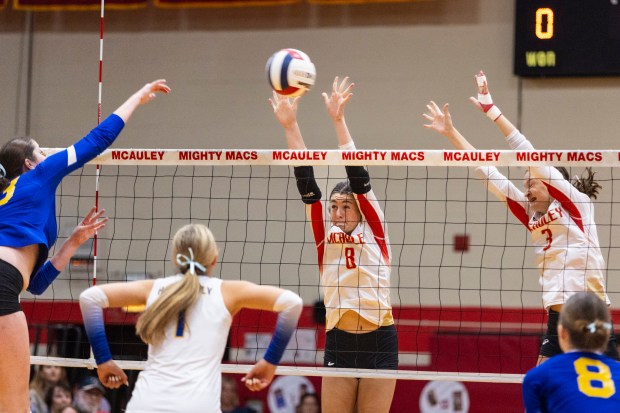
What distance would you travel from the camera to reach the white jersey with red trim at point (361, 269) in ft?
19.1

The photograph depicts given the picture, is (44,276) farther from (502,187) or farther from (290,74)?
(502,187)

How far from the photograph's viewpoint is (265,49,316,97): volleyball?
6031 millimetres

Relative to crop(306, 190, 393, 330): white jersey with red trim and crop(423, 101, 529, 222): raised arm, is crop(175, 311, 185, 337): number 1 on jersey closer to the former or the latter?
crop(306, 190, 393, 330): white jersey with red trim

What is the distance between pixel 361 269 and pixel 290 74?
1375mm

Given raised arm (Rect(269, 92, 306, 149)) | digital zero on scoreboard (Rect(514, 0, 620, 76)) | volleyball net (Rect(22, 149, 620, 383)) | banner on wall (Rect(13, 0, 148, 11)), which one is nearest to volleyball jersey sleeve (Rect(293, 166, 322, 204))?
raised arm (Rect(269, 92, 306, 149))

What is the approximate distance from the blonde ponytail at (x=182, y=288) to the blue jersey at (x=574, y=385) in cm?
148

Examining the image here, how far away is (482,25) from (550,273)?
230 inches

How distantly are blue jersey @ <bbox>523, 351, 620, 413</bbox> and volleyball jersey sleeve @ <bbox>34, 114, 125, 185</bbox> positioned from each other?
2.61m

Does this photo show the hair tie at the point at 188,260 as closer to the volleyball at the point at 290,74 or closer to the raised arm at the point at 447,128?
the volleyball at the point at 290,74

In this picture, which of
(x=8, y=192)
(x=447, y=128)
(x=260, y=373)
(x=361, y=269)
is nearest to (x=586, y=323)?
(x=260, y=373)

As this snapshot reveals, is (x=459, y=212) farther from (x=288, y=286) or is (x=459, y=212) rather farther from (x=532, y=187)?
(x=532, y=187)

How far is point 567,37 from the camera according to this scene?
9.84 metres

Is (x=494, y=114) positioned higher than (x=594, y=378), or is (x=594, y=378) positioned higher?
(x=494, y=114)

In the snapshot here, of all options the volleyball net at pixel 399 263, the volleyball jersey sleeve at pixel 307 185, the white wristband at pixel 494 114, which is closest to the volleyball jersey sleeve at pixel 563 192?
the white wristband at pixel 494 114
